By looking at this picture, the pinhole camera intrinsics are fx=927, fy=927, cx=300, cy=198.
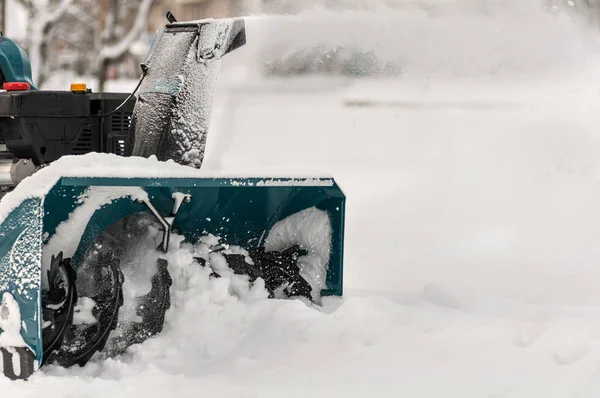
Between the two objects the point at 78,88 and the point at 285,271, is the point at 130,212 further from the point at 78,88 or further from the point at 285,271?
the point at 78,88

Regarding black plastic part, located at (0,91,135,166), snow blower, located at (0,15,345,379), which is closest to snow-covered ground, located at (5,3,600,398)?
snow blower, located at (0,15,345,379)

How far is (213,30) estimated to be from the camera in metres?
4.17

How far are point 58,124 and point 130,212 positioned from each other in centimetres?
83

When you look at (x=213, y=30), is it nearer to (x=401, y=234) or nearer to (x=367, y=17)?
(x=367, y=17)

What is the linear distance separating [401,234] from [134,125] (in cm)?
305

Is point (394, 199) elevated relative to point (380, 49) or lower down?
lower down

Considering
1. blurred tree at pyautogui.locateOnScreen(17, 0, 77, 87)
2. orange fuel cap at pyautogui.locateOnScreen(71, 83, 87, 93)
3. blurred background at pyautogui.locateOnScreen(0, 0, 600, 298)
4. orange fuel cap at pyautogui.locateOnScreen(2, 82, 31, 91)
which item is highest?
orange fuel cap at pyautogui.locateOnScreen(71, 83, 87, 93)

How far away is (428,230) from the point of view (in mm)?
6867

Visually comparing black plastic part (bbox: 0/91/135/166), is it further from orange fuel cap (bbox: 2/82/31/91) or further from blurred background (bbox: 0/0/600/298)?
blurred background (bbox: 0/0/600/298)

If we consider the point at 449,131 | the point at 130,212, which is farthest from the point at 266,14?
the point at 449,131

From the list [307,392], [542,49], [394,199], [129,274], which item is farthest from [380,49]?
[307,392]

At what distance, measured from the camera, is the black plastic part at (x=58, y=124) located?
170 inches

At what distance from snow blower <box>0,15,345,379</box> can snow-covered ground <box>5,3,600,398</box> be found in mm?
134

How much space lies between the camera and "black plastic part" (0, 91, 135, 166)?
14.2 ft
